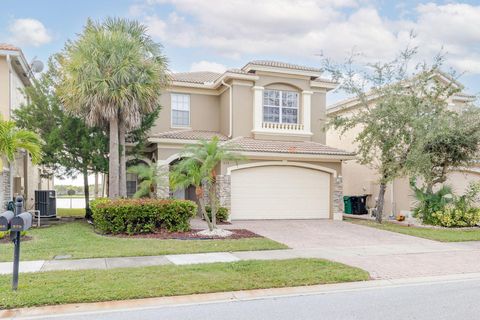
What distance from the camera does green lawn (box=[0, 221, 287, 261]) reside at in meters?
10.4

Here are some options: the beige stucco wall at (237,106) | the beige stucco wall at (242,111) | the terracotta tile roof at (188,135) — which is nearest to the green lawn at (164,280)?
the terracotta tile roof at (188,135)

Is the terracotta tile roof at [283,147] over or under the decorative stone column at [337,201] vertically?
over

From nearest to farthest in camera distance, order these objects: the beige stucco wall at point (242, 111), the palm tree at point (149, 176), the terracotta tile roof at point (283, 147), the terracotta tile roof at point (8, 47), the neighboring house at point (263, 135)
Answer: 1. the palm tree at point (149, 176)
2. the terracotta tile roof at point (8, 47)
3. the terracotta tile roof at point (283, 147)
4. the neighboring house at point (263, 135)
5. the beige stucco wall at point (242, 111)

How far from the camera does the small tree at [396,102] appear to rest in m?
17.8

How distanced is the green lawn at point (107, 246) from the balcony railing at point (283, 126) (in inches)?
353

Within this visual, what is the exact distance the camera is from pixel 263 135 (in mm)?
20859

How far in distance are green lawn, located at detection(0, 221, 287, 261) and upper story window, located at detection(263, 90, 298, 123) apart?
953 centimetres

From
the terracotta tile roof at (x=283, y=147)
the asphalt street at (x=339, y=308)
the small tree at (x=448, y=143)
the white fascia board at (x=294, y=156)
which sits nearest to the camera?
Answer: the asphalt street at (x=339, y=308)

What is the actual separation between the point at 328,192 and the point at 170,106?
889 cm

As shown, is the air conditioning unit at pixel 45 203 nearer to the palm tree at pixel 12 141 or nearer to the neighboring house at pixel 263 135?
the palm tree at pixel 12 141

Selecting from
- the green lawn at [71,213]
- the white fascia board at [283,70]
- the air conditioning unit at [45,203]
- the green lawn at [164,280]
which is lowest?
the green lawn at [71,213]

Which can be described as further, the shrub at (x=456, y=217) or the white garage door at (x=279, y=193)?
the white garage door at (x=279, y=193)

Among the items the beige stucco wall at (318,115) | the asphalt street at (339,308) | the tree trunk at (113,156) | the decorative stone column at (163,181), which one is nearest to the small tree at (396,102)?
the beige stucco wall at (318,115)

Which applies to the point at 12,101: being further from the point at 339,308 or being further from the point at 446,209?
the point at 446,209
